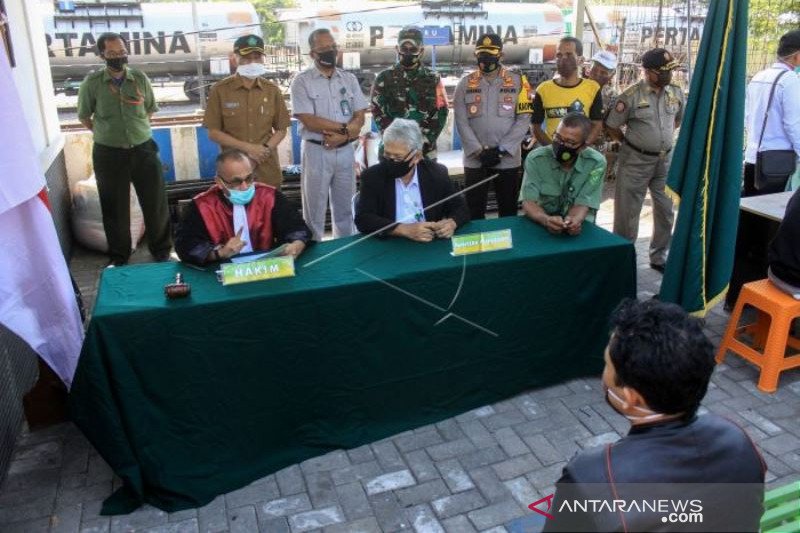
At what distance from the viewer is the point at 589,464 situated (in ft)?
4.33

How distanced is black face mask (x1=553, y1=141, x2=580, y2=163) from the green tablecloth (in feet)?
1.54

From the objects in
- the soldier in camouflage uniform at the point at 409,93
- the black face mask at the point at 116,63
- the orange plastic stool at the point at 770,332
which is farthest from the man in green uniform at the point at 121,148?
the orange plastic stool at the point at 770,332

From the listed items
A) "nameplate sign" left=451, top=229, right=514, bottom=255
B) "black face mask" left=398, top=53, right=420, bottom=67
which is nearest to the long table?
"nameplate sign" left=451, top=229, right=514, bottom=255

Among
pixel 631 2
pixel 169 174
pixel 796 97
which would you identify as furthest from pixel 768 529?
pixel 631 2

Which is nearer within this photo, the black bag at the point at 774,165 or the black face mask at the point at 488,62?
the black face mask at the point at 488,62

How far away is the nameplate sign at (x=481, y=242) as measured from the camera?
3021 millimetres

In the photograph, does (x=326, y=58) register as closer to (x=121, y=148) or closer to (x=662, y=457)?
(x=121, y=148)

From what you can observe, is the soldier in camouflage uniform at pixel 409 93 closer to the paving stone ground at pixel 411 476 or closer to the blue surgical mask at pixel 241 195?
the blue surgical mask at pixel 241 195

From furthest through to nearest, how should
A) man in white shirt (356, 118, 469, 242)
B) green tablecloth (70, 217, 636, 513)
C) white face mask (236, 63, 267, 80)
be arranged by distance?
white face mask (236, 63, 267, 80)
man in white shirt (356, 118, 469, 242)
green tablecloth (70, 217, 636, 513)

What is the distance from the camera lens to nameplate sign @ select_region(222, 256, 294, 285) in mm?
2650

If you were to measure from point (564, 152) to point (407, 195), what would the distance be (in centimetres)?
89

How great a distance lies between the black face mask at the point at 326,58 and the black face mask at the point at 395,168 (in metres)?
1.43

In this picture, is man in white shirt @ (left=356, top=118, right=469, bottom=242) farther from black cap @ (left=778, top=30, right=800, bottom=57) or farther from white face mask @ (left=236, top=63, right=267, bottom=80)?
black cap @ (left=778, top=30, right=800, bottom=57)

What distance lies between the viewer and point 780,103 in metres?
4.56
